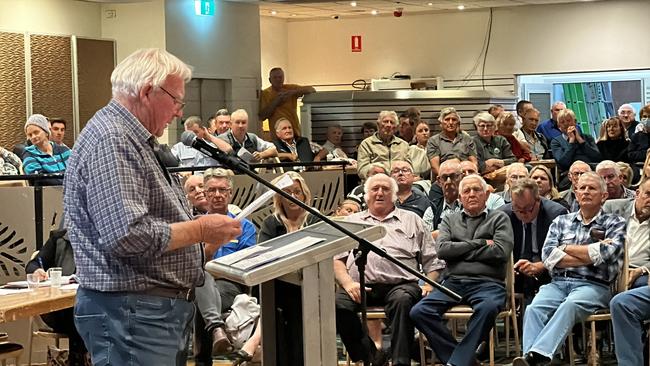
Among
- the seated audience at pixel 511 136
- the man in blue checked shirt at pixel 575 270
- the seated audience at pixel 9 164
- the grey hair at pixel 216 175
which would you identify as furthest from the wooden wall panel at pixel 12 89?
the man in blue checked shirt at pixel 575 270

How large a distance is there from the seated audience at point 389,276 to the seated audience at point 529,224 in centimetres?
70

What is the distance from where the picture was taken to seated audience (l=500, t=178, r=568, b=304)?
265 inches

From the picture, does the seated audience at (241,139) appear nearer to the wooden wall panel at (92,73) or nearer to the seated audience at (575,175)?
the seated audience at (575,175)

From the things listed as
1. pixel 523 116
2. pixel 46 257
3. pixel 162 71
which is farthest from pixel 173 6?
pixel 162 71

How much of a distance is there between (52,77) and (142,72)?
33.3 feet

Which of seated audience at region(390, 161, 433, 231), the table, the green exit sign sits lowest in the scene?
the table

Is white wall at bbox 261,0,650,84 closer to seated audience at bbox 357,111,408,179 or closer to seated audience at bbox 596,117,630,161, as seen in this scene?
seated audience at bbox 596,117,630,161

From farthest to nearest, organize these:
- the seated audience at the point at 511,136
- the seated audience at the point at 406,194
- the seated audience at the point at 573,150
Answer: the seated audience at the point at 511,136 < the seated audience at the point at 573,150 < the seated audience at the point at 406,194

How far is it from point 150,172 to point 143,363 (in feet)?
1.69

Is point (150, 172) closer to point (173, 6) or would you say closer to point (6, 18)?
point (6, 18)

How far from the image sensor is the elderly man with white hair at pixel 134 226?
2.83 meters

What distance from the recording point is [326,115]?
14445 mm

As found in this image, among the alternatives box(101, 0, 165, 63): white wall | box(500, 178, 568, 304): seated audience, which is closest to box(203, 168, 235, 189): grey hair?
box(500, 178, 568, 304): seated audience

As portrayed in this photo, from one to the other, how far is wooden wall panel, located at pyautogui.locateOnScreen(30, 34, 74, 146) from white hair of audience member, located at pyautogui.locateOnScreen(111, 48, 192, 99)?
9867mm
